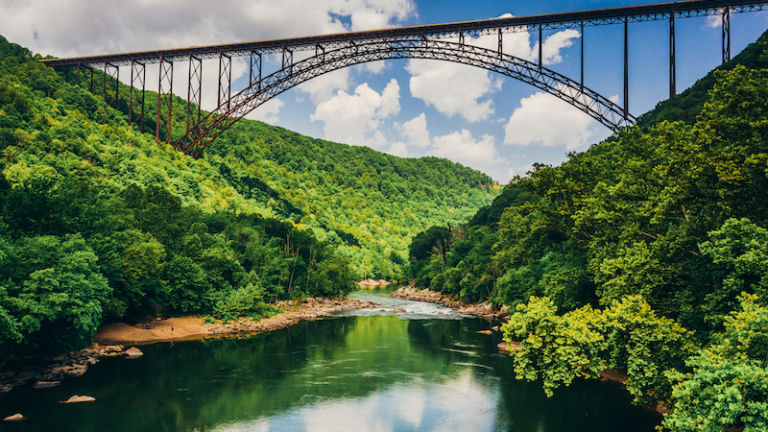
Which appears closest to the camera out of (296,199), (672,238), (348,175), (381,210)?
(672,238)

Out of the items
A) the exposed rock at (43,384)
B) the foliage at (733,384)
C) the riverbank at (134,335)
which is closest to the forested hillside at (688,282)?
the foliage at (733,384)

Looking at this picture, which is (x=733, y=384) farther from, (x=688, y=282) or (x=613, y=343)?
(x=688, y=282)

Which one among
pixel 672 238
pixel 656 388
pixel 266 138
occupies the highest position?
pixel 266 138

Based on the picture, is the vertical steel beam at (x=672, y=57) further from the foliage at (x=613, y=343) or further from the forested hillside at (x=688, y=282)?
the foliage at (x=613, y=343)

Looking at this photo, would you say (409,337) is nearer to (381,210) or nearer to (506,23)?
(506,23)

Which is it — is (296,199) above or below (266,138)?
below

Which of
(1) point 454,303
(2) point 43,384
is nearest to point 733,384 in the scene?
(2) point 43,384

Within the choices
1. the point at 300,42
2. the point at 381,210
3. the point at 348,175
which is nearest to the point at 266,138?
the point at 348,175
